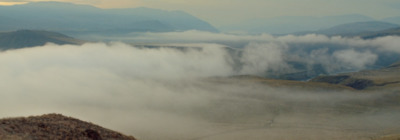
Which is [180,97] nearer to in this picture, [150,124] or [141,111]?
[141,111]

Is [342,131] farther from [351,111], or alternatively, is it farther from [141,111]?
[141,111]

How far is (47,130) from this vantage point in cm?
5488

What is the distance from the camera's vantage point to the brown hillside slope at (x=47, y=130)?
5084cm

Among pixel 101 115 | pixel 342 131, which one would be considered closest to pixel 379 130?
pixel 342 131

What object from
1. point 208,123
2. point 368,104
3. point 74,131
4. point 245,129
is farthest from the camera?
point 368,104

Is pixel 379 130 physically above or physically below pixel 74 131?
below

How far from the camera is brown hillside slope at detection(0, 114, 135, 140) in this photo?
50.8 metres

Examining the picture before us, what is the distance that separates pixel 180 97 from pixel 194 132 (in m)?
77.6

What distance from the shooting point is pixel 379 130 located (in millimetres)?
134750

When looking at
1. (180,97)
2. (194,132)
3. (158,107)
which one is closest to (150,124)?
(194,132)

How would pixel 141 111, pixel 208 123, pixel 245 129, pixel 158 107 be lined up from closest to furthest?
pixel 245 129
pixel 208 123
pixel 141 111
pixel 158 107

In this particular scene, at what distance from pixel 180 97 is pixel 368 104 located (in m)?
98.3

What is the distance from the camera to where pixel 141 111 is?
163 meters

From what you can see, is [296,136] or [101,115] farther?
[101,115]
